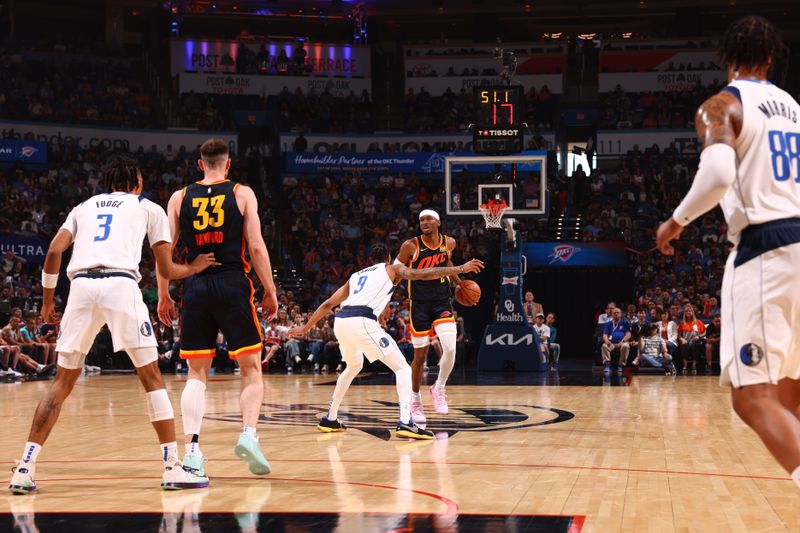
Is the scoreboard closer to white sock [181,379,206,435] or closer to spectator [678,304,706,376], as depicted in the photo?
spectator [678,304,706,376]

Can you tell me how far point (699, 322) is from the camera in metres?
A: 20.2

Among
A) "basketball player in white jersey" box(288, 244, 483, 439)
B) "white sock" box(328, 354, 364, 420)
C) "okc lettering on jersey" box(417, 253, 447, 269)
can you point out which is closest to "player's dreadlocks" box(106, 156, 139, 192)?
"basketball player in white jersey" box(288, 244, 483, 439)

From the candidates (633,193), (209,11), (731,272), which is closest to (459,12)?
(209,11)

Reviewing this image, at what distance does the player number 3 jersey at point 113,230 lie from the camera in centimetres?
648

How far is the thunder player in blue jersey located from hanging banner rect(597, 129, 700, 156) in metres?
25.3

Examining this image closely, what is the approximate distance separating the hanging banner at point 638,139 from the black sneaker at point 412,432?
22.8 meters

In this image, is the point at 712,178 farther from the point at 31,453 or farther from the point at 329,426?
the point at 329,426

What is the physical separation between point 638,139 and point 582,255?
7.14 metres

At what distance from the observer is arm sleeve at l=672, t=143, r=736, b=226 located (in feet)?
12.5

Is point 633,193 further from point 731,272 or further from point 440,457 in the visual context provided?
point 731,272

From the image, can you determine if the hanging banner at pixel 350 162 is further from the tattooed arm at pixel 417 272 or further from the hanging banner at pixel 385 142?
the tattooed arm at pixel 417 272

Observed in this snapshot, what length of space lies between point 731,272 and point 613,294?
858 inches

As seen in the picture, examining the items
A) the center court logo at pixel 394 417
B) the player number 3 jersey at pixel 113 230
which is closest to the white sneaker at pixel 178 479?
the player number 3 jersey at pixel 113 230

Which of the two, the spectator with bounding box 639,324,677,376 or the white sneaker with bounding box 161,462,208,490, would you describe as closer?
the white sneaker with bounding box 161,462,208,490
